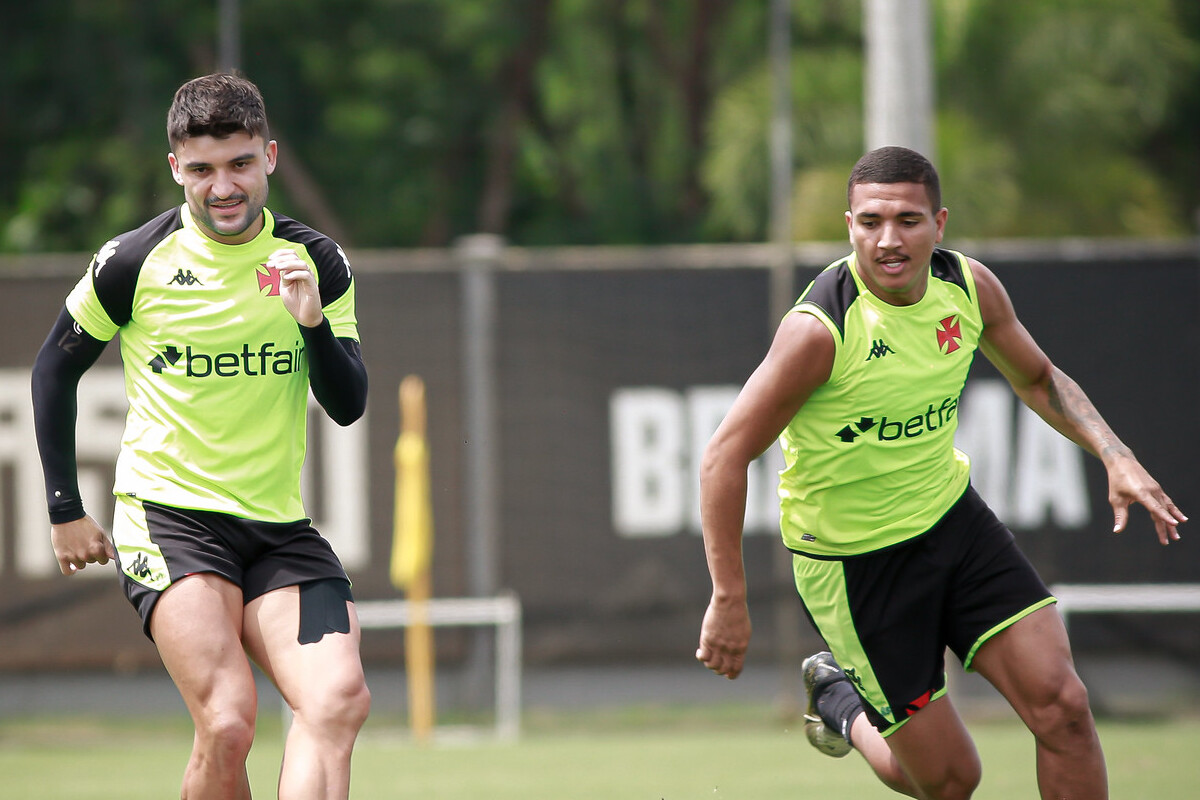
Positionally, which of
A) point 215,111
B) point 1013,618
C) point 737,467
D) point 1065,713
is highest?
point 215,111

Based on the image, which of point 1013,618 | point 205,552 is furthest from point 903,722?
point 205,552

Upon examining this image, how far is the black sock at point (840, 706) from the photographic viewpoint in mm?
5359

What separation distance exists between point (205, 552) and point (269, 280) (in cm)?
80

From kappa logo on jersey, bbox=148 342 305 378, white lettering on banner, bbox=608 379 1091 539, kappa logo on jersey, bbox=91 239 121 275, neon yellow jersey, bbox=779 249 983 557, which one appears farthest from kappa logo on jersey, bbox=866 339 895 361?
white lettering on banner, bbox=608 379 1091 539

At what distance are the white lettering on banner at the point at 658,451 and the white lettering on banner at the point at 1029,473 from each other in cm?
137

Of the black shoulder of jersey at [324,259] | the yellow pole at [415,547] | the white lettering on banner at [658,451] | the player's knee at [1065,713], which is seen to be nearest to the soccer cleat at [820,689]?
the player's knee at [1065,713]

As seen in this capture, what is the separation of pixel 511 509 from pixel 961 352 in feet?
18.3

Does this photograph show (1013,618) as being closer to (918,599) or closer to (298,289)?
(918,599)

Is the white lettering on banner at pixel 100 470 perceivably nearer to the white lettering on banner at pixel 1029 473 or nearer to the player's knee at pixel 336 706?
the white lettering on banner at pixel 1029 473

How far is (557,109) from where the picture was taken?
17469mm

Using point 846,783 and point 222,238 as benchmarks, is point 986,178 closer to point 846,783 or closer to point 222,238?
point 846,783

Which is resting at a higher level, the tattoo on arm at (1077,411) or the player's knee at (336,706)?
the tattoo on arm at (1077,411)

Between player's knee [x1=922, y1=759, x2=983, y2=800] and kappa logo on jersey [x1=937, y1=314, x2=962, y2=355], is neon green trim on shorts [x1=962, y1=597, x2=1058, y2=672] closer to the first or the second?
player's knee [x1=922, y1=759, x2=983, y2=800]

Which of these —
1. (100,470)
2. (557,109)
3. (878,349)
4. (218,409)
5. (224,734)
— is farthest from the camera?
(557,109)
